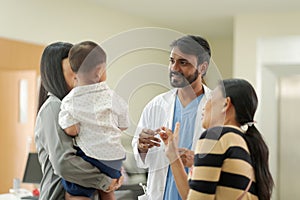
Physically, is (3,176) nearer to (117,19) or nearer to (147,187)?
(117,19)

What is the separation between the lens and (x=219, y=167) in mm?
1086

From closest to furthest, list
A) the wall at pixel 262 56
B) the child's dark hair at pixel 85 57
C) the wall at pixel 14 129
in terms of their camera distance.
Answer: the child's dark hair at pixel 85 57, the wall at pixel 14 129, the wall at pixel 262 56

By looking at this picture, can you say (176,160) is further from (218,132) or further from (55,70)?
(55,70)

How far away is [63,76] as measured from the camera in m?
1.29

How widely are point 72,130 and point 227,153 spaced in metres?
0.41

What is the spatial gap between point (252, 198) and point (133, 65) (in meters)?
0.46

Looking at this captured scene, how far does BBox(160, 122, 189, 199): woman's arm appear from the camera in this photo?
114 cm

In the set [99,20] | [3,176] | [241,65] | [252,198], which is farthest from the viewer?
[241,65]

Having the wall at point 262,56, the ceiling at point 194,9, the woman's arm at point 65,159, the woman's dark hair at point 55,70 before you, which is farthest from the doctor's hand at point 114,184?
the wall at point 262,56

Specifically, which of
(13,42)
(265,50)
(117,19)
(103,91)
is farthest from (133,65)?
(265,50)

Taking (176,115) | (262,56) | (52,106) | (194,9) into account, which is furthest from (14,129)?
(176,115)

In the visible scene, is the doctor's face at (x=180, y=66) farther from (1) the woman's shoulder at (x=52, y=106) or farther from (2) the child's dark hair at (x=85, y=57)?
(1) the woman's shoulder at (x=52, y=106)

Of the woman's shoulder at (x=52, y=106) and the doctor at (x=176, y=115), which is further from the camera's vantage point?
the woman's shoulder at (x=52, y=106)

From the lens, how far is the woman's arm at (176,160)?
3.73 ft
